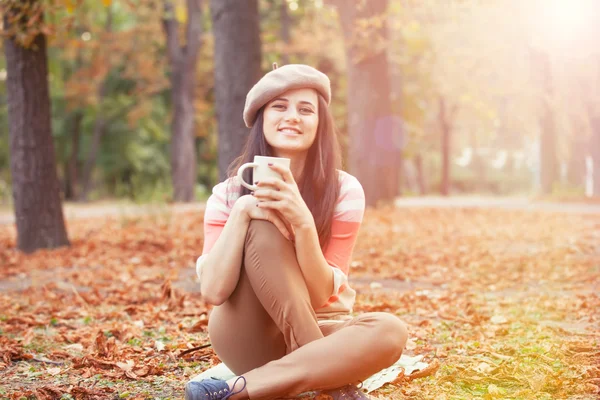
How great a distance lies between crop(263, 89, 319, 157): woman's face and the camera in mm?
3303

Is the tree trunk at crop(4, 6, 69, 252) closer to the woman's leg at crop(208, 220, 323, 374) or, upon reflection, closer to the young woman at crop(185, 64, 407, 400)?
the young woman at crop(185, 64, 407, 400)

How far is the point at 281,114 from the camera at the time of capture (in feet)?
10.9

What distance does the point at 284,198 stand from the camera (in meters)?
2.95

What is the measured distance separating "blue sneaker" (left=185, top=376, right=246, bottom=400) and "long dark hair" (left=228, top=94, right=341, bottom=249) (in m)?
0.84

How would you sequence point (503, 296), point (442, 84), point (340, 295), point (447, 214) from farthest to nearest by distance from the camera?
1. point (442, 84)
2. point (447, 214)
3. point (503, 296)
4. point (340, 295)

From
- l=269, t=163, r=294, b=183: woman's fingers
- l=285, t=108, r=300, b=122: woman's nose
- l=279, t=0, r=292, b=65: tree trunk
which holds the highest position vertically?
l=279, t=0, r=292, b=65: tree trunk

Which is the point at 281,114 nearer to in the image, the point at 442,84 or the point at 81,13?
the point at 81,13

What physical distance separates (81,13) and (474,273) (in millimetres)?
11664

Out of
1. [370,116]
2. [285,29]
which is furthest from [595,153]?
[285,29]

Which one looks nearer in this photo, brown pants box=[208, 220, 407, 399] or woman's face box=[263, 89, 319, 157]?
brown pants box=[208, 220, 407, 399]

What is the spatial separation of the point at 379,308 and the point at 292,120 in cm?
275

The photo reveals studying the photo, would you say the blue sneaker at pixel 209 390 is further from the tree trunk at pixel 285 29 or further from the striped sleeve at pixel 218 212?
the tree trunk at pixel 285 29

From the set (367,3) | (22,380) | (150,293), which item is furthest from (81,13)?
(22,380)

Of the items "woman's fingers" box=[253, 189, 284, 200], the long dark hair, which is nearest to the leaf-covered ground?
the long dark hair
